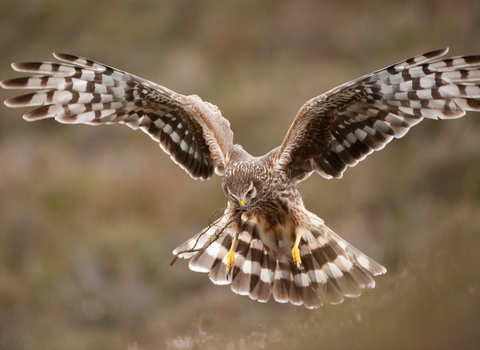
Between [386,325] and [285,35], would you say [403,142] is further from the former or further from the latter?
[386,325]

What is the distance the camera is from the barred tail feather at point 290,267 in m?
7.84

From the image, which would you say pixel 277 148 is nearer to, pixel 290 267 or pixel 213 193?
pixel 290 267

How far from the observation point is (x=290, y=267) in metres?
8.14

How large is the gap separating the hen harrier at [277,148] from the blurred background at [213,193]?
50 centimetres

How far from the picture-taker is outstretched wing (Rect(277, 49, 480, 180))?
22.3 ft

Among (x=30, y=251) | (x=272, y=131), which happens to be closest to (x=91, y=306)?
(x=30, y=251)

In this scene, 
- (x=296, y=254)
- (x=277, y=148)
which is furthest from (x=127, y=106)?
(x=296, y=254)

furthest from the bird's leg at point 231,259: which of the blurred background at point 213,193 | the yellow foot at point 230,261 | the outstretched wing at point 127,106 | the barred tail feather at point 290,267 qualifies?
the outstretched wing at point 127,106

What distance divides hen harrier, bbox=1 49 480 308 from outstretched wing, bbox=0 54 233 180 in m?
0.01

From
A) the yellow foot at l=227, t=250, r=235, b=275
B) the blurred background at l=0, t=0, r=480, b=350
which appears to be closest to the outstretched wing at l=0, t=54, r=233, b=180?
the yellow foot at l=227, t=250, r=235, b=275

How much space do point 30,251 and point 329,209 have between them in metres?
6.96

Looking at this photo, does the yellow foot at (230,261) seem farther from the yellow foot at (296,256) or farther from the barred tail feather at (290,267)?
the yellow foot at (296,256)

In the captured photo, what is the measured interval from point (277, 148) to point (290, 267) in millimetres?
1352

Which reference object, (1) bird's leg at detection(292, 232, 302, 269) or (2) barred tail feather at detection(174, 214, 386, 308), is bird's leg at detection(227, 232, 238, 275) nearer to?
(2) barred tail feather at detection(174, 214, 386, 308)
